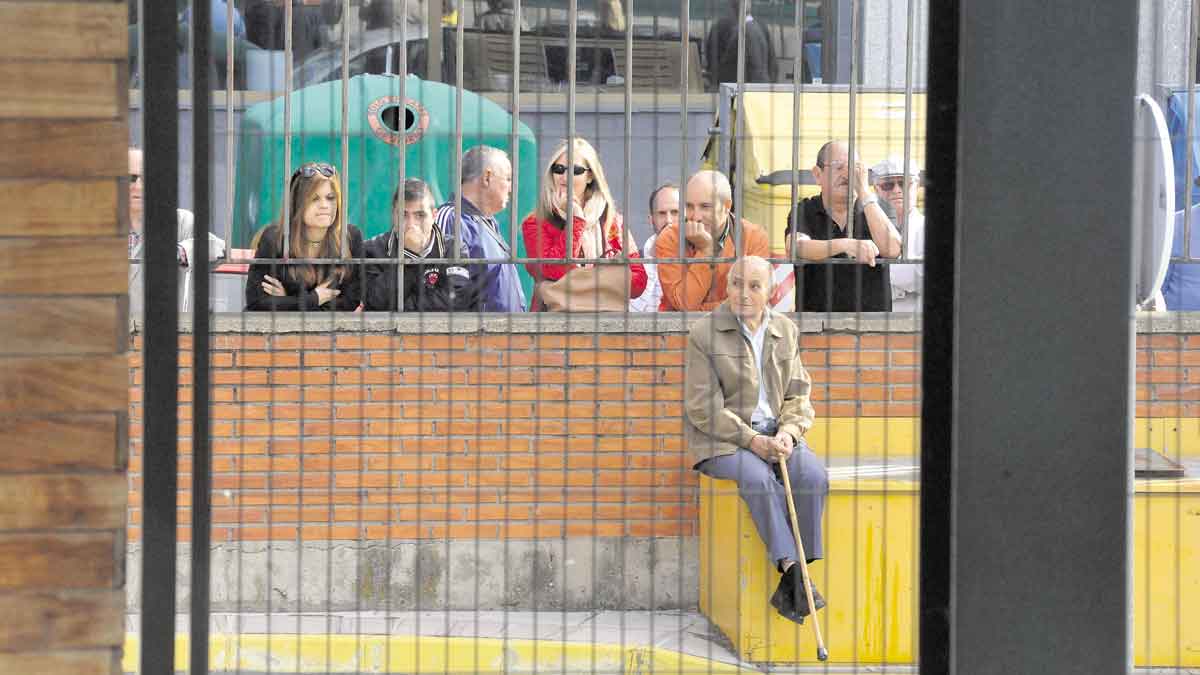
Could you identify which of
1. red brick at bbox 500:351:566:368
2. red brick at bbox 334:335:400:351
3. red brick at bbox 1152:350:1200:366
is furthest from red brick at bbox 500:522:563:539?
red brick at bbox 1152:350:1200:366

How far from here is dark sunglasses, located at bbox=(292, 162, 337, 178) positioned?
3250 millimetres

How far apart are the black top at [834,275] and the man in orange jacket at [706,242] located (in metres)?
0.10

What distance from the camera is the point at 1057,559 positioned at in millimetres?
1054

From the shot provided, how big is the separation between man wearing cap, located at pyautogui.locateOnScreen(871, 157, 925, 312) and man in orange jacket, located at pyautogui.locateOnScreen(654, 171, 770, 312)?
0.28 metres

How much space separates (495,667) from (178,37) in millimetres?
2671

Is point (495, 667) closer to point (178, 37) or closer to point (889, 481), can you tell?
point (889, 481)

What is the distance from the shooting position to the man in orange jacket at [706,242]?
11.5ft

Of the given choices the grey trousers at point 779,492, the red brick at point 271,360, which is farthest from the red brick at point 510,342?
the grey trousers at point 779,492

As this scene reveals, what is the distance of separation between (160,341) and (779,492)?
3.01 metres

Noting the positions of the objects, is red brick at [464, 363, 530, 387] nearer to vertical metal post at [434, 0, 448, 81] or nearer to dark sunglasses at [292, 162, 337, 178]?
vertical metal post at [434, 0, 448, 81]

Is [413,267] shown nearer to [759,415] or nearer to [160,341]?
[759,415]

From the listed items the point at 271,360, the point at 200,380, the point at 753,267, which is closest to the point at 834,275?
the point at 753,267

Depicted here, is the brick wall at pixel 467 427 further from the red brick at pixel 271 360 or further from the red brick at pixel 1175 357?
the red brick at pixel 1175 357

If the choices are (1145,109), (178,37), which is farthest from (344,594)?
(178,37)
